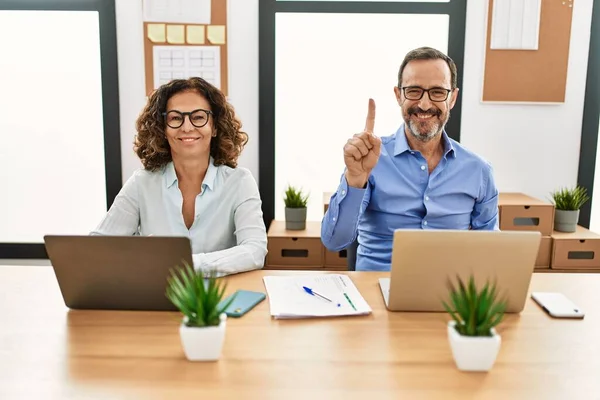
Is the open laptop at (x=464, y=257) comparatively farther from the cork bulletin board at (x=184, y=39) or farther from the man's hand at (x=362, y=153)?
the cork bulletin board at (x=184, y=39)

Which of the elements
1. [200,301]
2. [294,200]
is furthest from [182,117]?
[294,200]

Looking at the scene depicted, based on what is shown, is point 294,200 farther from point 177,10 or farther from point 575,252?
point 575,252

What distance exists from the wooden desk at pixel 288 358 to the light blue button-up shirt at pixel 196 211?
54cm

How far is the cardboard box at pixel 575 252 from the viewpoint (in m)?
3.03

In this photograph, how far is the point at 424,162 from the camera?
203 cm

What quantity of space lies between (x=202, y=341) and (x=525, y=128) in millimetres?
2923

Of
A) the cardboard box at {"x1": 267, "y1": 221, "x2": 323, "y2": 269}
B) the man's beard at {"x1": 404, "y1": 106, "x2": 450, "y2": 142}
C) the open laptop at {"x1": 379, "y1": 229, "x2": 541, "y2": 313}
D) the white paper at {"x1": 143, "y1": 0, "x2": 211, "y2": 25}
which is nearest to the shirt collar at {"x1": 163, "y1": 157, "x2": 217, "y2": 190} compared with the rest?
the man's beard at {"x1": 404, "y1": 106, "x2": 450, "y2": 142}

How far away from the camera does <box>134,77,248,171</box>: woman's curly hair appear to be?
203 cm

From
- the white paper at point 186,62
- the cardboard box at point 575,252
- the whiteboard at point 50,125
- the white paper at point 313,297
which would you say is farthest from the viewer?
the whiteboard at point 50,125

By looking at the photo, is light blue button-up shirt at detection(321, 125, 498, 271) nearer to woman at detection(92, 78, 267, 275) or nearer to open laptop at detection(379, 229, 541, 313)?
woman at detection(92, 78, 267, 275)

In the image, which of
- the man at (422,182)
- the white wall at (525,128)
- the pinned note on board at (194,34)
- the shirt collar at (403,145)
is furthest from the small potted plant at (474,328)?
the pinned note on board at (194,34)

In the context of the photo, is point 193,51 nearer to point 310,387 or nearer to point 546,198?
point 546,198

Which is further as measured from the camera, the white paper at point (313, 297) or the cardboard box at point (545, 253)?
the cardboard box at point (545, 253)

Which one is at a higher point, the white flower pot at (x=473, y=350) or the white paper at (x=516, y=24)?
the white paper at (x=516, y=24)
